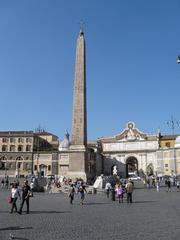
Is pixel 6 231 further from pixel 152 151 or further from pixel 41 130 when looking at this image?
pixel 41 130

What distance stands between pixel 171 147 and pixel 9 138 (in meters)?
30.1

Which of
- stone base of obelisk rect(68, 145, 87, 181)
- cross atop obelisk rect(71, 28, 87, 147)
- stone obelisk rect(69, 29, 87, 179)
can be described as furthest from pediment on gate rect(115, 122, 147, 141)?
cross atop obelisk rect(71, 28, 87, 147)

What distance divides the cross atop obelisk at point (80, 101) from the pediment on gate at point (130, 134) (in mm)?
39797

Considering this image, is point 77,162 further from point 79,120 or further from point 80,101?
point 80,101

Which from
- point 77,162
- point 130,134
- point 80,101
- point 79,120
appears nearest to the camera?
point 79,120

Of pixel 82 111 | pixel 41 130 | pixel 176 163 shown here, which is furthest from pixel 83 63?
pixel 41 130

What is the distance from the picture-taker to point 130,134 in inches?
2729

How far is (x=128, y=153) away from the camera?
68.4m

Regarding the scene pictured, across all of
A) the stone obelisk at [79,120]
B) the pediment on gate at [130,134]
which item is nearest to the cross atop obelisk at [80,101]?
the stone obelisk at [79,120]

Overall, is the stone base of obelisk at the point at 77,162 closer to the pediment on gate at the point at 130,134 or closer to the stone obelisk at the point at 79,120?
the stone obelisk at the point at 79,120

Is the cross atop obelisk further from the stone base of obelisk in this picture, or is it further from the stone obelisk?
the stone base of obelisk

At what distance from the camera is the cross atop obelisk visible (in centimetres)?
2961

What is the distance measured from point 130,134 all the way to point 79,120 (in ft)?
134

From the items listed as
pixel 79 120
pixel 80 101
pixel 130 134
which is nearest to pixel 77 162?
pixel 79 120
